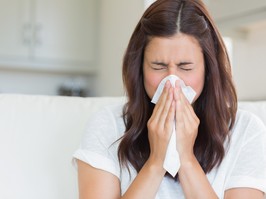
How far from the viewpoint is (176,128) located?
100 cm

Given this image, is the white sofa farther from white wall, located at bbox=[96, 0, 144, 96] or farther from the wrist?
white wall, located at bbox=[96, 0, 144, 96]

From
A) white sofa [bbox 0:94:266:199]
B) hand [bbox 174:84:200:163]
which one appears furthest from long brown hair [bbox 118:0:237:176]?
white sofa [bbox 0:94:266:199]

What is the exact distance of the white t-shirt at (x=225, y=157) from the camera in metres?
1.04

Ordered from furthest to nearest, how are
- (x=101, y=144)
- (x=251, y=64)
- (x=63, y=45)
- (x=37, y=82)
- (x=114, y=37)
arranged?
(x=37, y=82) < (x=63, y=45) < (x=114, y=37) < (x=251, y=64) < (x=101, y=144)

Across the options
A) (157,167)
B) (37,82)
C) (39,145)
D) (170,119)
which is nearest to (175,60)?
(170,119)

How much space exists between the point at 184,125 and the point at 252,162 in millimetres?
192

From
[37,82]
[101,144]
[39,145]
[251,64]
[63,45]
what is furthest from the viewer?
[37,82]

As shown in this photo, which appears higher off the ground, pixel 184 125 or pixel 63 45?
pixel 184 125

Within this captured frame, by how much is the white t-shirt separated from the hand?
114mm

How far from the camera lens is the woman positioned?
1002 mm

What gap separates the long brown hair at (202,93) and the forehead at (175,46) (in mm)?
11

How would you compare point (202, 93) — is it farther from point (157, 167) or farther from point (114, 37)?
point (114, 37)

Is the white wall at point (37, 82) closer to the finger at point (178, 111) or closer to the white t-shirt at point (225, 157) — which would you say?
the white t-shirt at point (225, 157)

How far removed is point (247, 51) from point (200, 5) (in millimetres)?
1331
